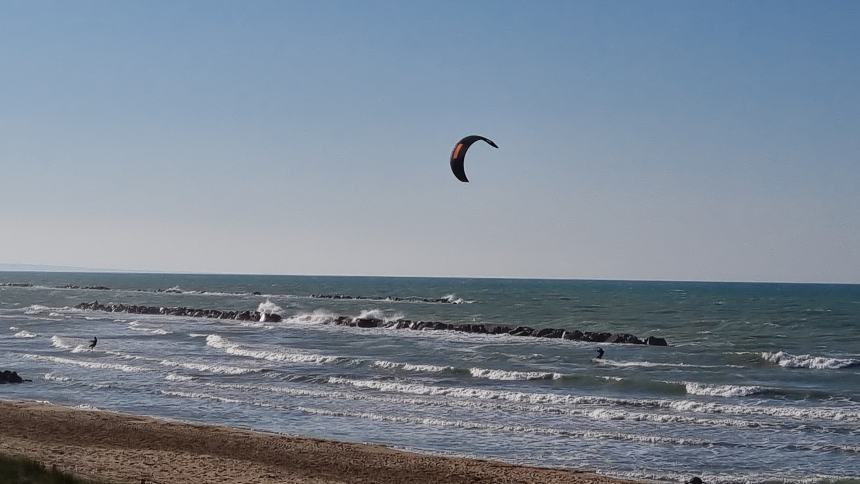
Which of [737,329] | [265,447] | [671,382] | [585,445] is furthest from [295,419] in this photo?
[737,329]

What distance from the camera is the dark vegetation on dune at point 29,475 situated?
10875 millimetres

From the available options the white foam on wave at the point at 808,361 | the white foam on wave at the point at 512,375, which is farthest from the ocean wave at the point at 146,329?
the white foam on wave at the point at 808,361

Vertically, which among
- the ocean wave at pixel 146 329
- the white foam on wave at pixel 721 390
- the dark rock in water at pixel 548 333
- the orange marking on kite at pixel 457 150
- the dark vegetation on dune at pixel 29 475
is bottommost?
the ocean wave at pixel 146 329

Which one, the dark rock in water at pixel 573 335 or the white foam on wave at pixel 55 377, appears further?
the dark rock in water at pixel 573 335

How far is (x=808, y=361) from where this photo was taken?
36531 mm

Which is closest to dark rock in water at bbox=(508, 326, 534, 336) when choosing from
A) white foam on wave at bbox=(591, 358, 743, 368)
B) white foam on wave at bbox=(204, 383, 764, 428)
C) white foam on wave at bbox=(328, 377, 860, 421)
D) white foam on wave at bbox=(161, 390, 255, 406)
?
white foam on wave at bbox=(591, 358, 743, 368)

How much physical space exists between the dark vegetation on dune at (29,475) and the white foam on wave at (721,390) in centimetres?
2038

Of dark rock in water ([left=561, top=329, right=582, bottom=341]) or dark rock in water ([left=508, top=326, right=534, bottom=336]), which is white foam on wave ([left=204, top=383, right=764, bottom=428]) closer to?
dark rock in water ([left=561, top=329, right=582, bottom=341])

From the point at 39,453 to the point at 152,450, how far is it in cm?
211

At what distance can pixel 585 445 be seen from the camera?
18812mm

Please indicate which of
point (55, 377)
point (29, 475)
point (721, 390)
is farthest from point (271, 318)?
point (29, 475)

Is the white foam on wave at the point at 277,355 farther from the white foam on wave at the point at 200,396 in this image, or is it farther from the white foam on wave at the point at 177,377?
the white foam on wave at the point at 200,396

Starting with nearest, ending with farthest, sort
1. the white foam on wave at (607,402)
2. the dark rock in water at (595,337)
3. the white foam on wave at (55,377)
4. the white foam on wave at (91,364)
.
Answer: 1. the white foam on wave at (607,402)
2. the white foam on wave at (55,377)
3. the white foam on wave at (91,364)
4. the dark rock in water at (595,337)

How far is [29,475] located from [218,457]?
5.78 metres
